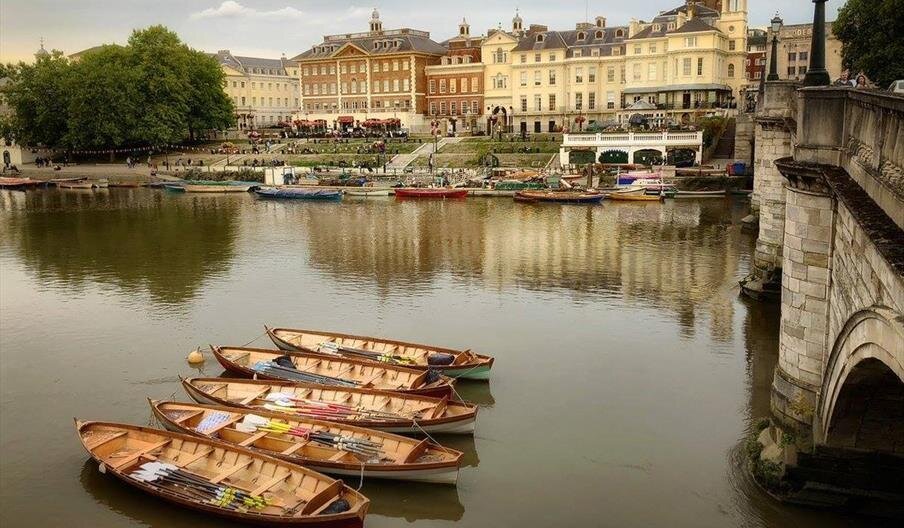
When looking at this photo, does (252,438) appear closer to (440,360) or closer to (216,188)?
(440,360)

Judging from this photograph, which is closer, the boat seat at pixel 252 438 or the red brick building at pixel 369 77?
the boat seat at pixel 252 438

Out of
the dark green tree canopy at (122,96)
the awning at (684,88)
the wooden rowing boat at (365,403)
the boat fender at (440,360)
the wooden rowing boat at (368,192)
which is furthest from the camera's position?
the dark green tree canopy at (122,96)

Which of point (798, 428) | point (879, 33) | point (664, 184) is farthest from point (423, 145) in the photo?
point (798, 428)

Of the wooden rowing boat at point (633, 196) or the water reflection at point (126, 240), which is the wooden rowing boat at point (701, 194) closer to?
the wooden rowing boat at point (633, 196)

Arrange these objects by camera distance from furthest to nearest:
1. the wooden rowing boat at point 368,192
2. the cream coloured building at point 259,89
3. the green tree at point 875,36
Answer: the cream coloured building at point 259,89 → the wooden rowing boat at point 368,192 → the green tree at point 875,36

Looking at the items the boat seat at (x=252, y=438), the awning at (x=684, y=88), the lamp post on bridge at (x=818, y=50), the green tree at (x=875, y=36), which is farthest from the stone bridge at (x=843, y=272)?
the awning at (x=684, y=88)

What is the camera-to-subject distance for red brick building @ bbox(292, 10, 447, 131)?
303ft

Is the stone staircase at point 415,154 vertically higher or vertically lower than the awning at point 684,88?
lower

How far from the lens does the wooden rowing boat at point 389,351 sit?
69.5ft

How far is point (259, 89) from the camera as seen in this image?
395ft

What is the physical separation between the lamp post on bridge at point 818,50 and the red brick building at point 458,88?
73.4 m

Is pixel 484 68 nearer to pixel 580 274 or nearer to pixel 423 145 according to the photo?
pixel 423 145

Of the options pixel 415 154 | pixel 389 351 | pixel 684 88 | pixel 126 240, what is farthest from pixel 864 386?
→ pixel 415 154

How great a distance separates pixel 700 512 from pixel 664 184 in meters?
46.5
